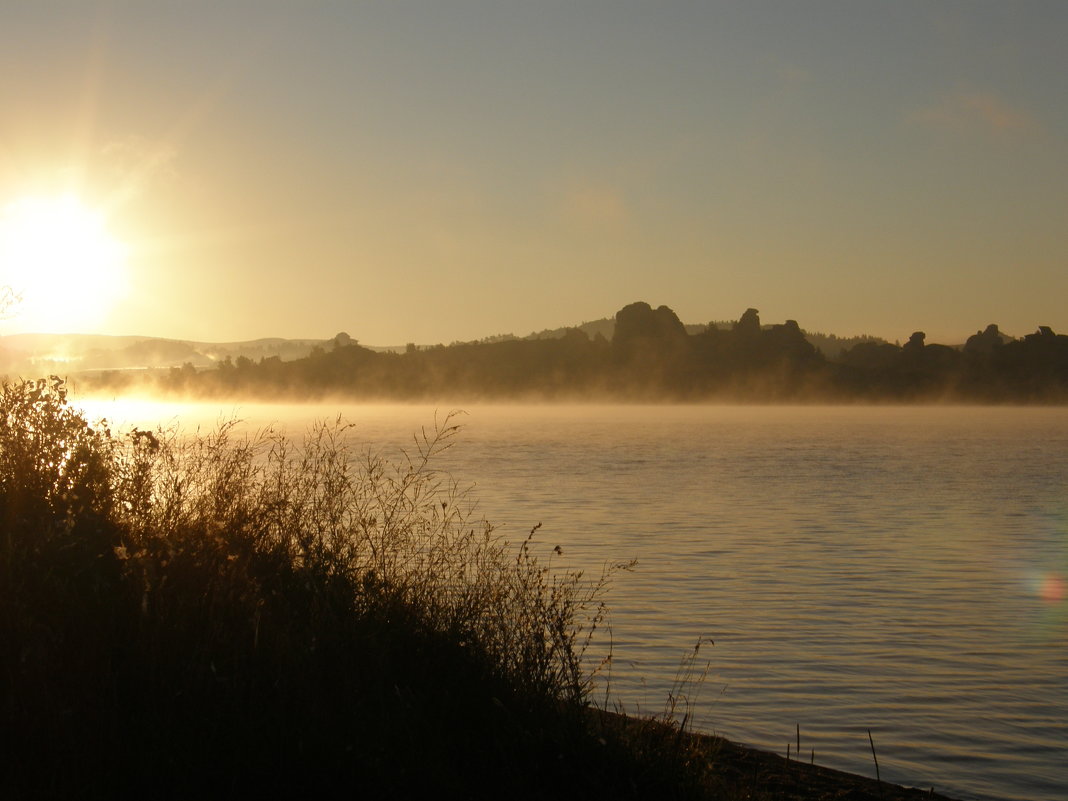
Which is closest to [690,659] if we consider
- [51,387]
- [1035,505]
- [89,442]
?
[89,442]

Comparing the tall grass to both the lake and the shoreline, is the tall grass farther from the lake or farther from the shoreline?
the lake

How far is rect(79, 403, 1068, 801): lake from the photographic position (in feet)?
29.8

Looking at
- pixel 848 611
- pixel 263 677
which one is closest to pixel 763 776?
pixel 263 677

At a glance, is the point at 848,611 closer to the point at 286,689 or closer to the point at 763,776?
the point at 763,776

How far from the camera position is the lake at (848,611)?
29.8 feet

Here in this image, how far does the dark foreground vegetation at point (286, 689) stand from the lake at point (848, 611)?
1.94 meters

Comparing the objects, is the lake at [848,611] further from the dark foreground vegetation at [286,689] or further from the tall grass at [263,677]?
the tall grass at [263,677]

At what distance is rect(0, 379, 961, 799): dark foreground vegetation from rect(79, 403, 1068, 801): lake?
1944 millimetres

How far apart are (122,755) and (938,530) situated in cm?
2317

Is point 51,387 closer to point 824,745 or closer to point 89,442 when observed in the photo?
point 89,442

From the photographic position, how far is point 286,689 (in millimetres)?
5945

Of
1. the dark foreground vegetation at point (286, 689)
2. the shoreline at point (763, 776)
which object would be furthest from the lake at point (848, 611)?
the dark foreground vegetation at point (286, 689)

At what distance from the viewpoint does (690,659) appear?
1145 centimetres

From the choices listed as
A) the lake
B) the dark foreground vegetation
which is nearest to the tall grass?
the dark foreground vegetation
